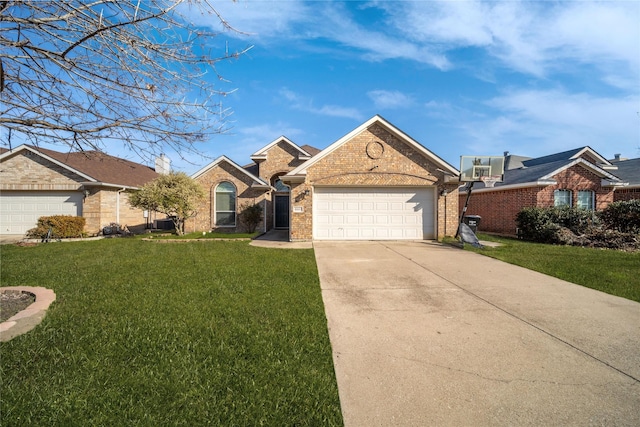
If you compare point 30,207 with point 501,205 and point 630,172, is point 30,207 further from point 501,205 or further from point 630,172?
point 630,172

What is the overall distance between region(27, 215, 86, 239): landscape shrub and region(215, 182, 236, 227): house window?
21.2 ft

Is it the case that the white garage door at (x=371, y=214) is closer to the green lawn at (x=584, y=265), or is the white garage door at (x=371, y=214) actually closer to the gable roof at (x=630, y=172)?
the green lawn at (x=584, y=265)

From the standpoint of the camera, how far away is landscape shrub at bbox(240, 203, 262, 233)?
15.4m

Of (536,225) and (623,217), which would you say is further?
(536,225)

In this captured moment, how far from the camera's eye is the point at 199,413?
2086 mm

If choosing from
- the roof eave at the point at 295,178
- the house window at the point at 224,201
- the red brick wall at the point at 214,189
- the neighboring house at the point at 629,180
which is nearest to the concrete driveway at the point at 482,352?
the roof eave at the point at 295,178

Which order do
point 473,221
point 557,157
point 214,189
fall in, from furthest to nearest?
point 557,157 → point 214,189 → point 473,221

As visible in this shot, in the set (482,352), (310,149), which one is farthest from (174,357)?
(310,149)

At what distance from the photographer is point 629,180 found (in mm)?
16875

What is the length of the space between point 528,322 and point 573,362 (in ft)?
3.40

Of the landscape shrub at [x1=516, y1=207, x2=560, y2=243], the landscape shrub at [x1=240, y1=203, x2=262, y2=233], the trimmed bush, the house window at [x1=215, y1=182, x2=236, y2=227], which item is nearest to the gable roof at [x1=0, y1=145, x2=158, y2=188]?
the house window at [x1=215, y1=182, x2=236, y2=227]

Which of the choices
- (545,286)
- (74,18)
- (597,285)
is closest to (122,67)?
(74,18)

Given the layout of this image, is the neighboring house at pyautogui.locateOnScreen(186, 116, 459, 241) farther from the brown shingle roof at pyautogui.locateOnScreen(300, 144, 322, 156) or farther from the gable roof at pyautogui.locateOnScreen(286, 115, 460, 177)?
the brown shingle roof at pyautogui.locateOnScreen(300, 144, 322, 156)

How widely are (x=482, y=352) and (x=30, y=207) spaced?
20587 millimetres
